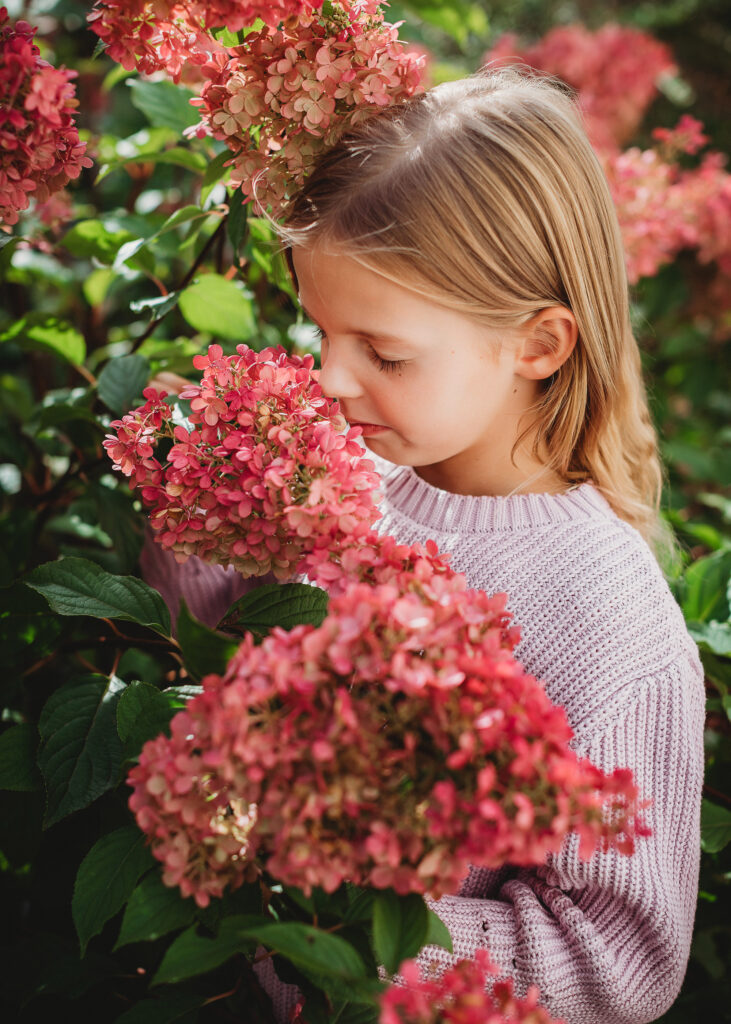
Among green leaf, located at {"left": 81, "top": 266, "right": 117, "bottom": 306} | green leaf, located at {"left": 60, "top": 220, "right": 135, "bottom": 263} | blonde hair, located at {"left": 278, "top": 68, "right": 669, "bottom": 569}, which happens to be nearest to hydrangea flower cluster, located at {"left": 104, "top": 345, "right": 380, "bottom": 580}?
blonde hair, located at {"left": 278, "top": 68, "right": 669, "bottom": 569}

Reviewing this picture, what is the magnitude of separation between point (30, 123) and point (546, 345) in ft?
2.00

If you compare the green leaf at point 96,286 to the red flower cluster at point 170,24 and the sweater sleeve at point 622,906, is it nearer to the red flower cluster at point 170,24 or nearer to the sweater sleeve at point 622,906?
the red flower cluster at point 170,24

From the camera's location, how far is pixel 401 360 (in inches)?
34.7

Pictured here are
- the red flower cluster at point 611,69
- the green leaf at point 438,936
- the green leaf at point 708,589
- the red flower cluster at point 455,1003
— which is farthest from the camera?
the red flower cluster at point 611,69

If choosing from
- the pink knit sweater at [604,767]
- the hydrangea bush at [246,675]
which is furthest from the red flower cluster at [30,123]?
the pink knit sweater at [604,767]

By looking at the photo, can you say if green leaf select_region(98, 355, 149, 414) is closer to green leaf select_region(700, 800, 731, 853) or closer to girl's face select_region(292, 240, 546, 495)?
girl's face select_region(292, 240, 546, 495)

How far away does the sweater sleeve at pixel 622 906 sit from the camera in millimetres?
826

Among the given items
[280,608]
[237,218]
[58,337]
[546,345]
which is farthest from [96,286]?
[280,608]

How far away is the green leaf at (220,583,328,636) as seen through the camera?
708 millimetres

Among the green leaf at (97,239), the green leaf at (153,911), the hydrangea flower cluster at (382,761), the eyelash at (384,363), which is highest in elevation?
the eyelash at (384,363)

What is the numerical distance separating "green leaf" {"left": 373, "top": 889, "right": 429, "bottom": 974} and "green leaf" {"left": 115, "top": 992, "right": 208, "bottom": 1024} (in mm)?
274

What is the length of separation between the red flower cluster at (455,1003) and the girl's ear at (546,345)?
66 cm

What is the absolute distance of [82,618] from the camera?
39.0 inches

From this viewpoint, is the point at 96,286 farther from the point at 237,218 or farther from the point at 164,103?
the point at 237,218
